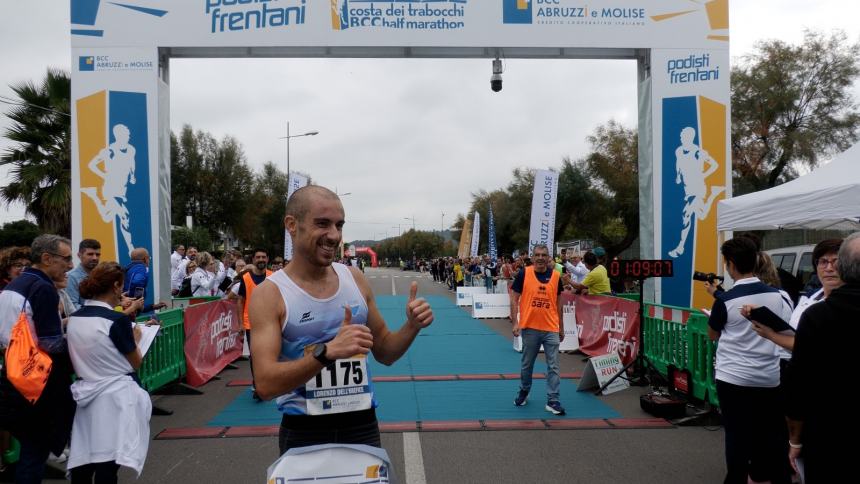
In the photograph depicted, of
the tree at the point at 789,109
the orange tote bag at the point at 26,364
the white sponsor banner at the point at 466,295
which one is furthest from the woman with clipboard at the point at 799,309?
the tree at the point at 789,109

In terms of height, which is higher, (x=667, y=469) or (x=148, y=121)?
(x=148, y=121)

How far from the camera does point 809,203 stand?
7.50 meters

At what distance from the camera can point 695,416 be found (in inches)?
267

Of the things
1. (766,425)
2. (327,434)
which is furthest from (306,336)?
(766,425)

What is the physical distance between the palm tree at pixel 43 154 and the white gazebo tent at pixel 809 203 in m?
15.8

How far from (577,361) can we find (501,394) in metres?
3.40

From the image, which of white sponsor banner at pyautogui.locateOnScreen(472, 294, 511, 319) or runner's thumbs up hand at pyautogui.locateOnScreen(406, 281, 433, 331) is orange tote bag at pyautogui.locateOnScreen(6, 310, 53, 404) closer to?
runner's thumbs up hand at pyautogui.locateOnScreen(406, 281, 433, 331)

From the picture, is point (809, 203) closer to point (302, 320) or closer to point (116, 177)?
point (302, 320)

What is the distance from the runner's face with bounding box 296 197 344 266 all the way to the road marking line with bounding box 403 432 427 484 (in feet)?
9.96

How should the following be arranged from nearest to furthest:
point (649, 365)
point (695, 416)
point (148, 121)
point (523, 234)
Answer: point (695, 416)
point (649, 365)
point (148, 121)
point (523, 234)

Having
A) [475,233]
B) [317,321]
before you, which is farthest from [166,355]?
[475,233]

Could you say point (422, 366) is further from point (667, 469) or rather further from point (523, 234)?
point (523, 234)

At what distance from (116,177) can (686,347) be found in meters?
8.36

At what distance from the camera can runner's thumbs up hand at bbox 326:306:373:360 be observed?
2.28 m
